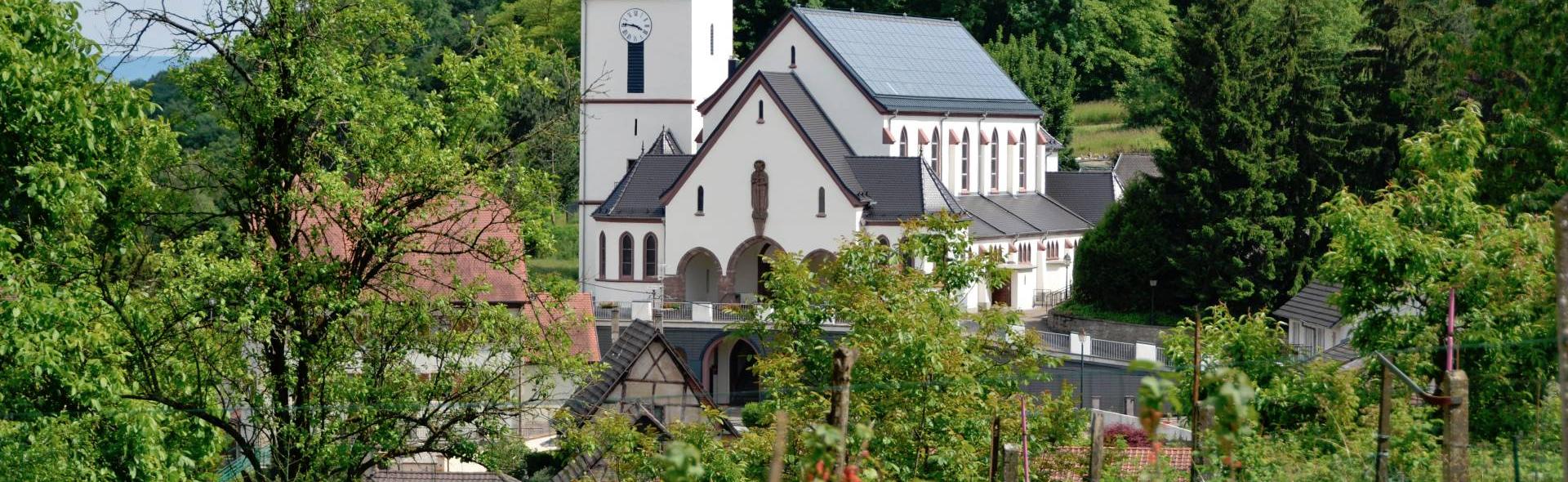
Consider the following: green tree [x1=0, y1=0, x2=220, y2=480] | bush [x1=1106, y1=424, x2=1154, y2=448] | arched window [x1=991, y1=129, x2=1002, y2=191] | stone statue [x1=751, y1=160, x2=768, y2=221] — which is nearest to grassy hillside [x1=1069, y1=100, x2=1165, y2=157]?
arched window [x1=991, y1=129, x2=1002, y2=191]

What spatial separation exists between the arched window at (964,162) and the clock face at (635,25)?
10295 millimetres

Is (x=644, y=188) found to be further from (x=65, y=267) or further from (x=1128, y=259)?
(x=65, y=267)

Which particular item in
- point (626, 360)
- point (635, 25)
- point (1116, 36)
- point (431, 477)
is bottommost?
point (431, 477)

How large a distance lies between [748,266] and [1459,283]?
3954 centimetres

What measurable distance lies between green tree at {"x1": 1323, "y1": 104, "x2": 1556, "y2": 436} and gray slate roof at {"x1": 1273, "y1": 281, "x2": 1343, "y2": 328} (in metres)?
19.2

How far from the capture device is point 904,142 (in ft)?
190

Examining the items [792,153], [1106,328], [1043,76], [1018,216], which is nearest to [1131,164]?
[1043,76]

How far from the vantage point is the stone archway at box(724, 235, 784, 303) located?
2121 inches

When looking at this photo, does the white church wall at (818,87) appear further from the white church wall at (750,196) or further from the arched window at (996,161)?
the arched window at (996,161)

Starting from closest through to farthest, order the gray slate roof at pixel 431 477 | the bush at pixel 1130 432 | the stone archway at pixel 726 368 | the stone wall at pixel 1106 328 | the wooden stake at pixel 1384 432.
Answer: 1. the wooden stake at pixel 1384 432
2. the gray slate roof at pixel 431 477
3. the bush at pixel 1130 432
4. the stone wall at pixel 1106 328
5. the stone archway at pixel 726 368

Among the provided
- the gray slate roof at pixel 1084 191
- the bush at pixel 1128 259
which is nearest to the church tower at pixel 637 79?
the gray slate roof at pixel 1084 191

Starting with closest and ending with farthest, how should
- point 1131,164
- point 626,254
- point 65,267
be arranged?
point 65,267 < point 626,254 < point 1131,164

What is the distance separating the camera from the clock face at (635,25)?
Answer: 59062mm

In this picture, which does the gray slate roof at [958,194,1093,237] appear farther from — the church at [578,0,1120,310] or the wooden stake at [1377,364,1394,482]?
the wooden stake at [1377,364,1394,482]
